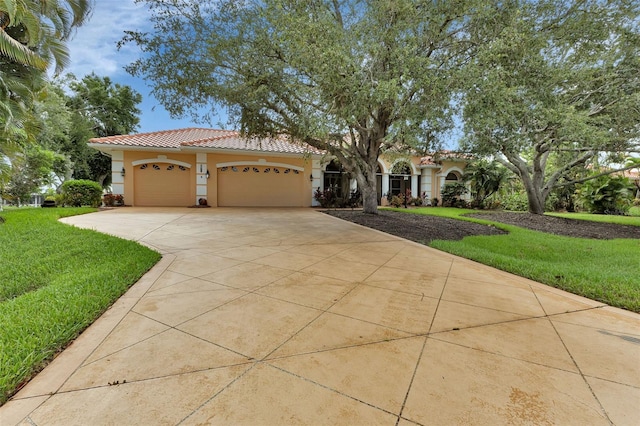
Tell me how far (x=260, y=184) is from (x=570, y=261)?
46.6 feet

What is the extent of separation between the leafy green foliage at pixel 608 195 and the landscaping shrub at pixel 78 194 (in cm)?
2530

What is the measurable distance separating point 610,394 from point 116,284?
4949mm

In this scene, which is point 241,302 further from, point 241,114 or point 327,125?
point 241,114

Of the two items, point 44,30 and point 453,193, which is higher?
point 44,30

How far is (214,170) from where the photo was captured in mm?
16047

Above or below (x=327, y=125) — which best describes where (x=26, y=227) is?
below

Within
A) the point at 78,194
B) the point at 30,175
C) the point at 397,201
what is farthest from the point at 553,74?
the point at 30,175

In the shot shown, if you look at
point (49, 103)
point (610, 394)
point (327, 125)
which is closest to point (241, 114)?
point (327, 125)

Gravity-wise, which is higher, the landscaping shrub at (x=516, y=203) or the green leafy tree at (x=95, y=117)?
the green leafy tree at (x=95, y=117)

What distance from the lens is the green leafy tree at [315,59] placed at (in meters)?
5.57

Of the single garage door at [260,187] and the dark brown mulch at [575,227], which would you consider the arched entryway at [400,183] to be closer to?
the single garage door at [260,187]

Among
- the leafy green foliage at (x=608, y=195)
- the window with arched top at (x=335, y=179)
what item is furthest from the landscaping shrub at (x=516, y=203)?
the window with arched top at (x=335, y=179)

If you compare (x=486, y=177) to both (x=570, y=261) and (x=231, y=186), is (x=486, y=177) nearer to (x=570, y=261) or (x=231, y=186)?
(x=570, y=261)

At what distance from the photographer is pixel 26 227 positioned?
7.37 m
